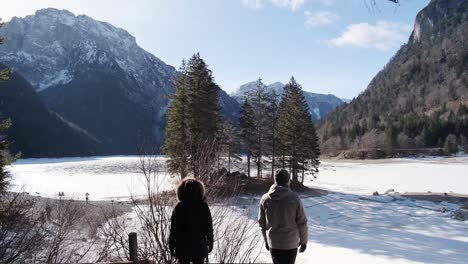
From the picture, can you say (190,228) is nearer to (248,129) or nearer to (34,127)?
(248,129)

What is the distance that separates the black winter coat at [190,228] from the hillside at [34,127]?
148 m

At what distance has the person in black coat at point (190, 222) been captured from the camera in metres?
4.93

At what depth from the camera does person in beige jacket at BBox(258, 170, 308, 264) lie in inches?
221

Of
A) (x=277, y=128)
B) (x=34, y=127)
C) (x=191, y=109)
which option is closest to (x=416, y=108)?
(x=277, y=128)

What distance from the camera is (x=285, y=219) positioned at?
5613 mm

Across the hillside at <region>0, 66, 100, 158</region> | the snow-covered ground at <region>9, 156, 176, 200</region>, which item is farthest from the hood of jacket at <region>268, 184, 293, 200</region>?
the hillside at <region>0, 66, 100, 158</region>

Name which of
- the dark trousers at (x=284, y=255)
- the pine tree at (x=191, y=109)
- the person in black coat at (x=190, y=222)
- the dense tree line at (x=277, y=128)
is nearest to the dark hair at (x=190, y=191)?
the person in black coat at (x=190, y=222)

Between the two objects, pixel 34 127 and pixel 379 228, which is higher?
pixel 34 127

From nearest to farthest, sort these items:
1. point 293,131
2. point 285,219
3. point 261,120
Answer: point 285,219
point 293,131
point 261,120

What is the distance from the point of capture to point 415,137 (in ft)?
349

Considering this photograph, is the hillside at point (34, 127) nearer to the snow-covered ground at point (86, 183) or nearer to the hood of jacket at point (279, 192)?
the snow-covered ground at point (86, 183)

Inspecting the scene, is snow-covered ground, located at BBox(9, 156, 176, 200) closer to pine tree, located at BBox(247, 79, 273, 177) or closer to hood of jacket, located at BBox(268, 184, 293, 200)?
hood of jacket, located at BBox(268, 184, 293, 200)

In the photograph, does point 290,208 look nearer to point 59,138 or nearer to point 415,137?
point 415,137

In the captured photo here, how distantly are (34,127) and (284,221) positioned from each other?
161m
